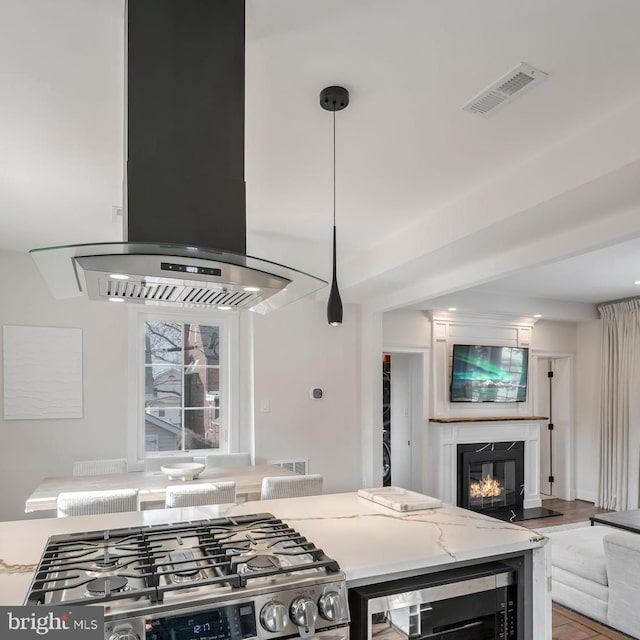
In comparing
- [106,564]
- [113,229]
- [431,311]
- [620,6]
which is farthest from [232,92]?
[431,311]

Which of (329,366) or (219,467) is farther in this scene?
(329,366)

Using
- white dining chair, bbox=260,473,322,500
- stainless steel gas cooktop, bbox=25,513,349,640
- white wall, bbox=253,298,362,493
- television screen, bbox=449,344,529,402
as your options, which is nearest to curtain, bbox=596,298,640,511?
television screen, bbox=449,344,529,402

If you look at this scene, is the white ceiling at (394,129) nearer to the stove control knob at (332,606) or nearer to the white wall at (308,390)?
the white wall at (308,390)

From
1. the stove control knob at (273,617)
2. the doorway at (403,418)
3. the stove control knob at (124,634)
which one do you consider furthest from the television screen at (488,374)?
the stove control knob at (124,634)

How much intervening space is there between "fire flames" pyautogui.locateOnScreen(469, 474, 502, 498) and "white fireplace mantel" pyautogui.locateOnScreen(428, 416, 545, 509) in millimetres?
280

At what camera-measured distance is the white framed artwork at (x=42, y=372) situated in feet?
15.2

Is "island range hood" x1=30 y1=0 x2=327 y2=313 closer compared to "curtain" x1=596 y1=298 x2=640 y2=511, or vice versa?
"island range hood" x1=30 y1=0 x2=327 y2=313

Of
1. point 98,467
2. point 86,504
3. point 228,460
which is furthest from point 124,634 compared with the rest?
point 228,460

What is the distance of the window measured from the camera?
5.20 m

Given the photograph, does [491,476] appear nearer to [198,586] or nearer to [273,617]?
[273,617]

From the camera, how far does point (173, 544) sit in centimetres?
176

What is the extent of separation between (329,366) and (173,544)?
4.10 m

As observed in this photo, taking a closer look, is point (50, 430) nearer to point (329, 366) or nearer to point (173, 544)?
point (329, 366)

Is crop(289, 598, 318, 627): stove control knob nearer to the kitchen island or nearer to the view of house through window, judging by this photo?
the kitchen island
